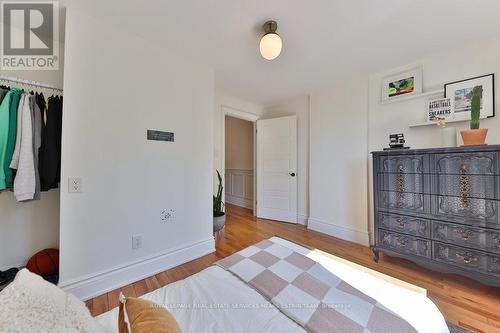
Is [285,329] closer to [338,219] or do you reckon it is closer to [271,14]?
[271,14]

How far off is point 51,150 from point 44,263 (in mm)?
953

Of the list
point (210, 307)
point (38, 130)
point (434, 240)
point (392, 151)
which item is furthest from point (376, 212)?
point (38, 130)

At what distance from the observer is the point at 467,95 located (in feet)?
6.46

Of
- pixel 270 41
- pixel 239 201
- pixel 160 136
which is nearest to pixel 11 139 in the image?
pixel 160 136

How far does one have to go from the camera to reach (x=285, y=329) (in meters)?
0.71

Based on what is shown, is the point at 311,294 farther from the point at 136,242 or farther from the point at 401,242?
the point at 401,242

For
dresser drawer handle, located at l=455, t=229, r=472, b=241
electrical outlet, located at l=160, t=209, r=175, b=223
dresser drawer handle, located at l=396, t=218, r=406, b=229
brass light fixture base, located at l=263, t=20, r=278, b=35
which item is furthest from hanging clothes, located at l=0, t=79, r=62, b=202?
dresser drawer handle, located at l=455, t=229, r=472, b=241

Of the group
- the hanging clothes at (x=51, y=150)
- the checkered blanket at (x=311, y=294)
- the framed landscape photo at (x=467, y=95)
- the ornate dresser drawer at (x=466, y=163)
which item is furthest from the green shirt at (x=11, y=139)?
the framed landscape photo at (x=467, y=95)

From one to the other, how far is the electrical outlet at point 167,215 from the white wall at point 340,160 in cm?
220

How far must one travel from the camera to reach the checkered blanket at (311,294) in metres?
0.71

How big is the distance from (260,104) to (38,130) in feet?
10.4

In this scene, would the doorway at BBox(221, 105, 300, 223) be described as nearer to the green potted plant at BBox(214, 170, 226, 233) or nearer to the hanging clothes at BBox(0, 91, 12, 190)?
the green potted plant at BBox(214, 170, 226, 233)

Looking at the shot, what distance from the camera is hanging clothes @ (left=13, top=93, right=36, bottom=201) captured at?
1391 millimetres

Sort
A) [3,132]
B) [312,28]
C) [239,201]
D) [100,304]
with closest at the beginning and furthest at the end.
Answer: [3,132] < [100,304] < [312,28] < [239,201]
